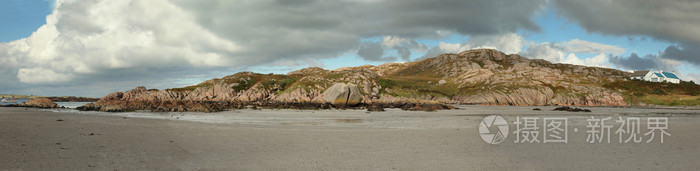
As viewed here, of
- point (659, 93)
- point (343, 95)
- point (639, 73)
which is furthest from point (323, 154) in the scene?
point (639, 73)

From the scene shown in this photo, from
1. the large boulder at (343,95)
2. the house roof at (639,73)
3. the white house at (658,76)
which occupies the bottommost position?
the large boulder at (343,95)

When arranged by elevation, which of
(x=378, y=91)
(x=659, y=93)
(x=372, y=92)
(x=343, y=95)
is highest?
(x=659, y=93)

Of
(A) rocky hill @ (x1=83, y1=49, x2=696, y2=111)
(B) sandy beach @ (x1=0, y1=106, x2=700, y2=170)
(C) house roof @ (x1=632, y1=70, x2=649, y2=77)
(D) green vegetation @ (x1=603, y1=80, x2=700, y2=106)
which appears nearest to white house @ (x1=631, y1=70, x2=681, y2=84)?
(C) house roof @ (x1=632, y1=70, x2=649, y2=77)

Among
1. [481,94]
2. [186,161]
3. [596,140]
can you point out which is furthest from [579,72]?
[186,161]

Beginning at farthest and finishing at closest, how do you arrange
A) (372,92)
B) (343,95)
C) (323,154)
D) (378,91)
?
(378,91) → (372,92) → (343,95) → (323,154)

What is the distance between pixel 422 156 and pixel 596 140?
28.9 feet

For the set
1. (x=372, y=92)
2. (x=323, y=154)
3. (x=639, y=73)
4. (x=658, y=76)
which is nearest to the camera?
(x=323, y=154)

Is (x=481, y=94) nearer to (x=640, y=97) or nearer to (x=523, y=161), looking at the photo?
(x=640, y=97)

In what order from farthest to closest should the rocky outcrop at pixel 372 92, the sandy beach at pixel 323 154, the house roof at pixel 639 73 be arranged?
the house roof at pixel 639 73
the rocky outcrop at pixel 372 92
the sandy beach at pixel 323 154

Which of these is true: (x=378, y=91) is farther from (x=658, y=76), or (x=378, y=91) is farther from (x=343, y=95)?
(x=658, y=76)

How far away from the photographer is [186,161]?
9.80 m

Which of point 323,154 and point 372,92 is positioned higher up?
point 372,92

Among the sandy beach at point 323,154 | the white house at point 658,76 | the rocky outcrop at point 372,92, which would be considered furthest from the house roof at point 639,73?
the sandy beach at point 323,154

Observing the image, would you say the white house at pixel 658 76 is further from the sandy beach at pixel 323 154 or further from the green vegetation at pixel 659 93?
the sandy beach at pixel 323 154
